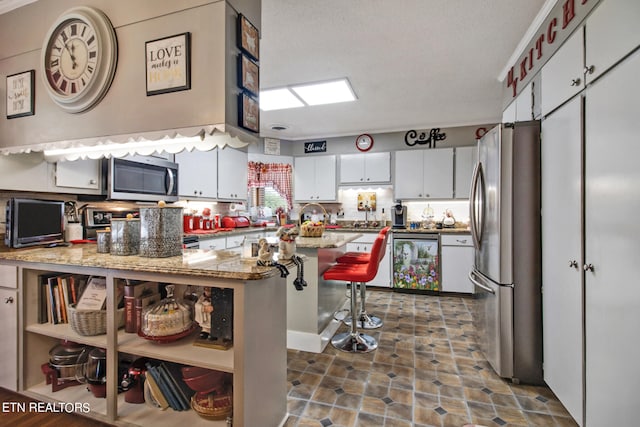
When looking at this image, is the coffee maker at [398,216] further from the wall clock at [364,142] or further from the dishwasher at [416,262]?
the wall clock at [364,142]

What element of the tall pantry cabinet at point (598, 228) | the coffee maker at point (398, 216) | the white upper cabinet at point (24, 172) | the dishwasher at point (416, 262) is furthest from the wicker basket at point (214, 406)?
the coffee maker at point (398, 216)

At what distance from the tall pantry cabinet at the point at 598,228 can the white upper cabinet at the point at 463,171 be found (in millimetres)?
2797

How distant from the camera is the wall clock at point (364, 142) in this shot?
520 centimetres

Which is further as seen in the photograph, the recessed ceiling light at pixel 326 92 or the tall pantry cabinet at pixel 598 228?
the recessed ceiling light at pixel 326 92

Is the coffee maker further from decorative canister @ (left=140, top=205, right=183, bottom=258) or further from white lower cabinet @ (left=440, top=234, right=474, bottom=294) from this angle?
decorative canister @ (left=140, top=205, right=183, bottom=258)

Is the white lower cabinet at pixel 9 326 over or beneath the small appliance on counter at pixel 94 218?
beneath

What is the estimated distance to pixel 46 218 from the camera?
88.6 inches

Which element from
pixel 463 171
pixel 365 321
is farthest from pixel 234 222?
pixel 463 171

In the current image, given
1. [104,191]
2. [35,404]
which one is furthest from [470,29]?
[35,404]

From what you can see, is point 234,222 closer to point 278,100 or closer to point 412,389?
point 278,100

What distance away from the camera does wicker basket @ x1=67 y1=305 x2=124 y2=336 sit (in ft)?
5.58

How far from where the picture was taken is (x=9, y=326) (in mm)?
1913

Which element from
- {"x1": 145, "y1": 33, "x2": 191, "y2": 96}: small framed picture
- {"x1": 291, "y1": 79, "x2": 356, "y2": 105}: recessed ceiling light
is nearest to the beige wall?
→ {"x1": 145, "y1": 33, "x2": 191, "y2": 96}: small framed picture

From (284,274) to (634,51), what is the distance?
67.2 inches
